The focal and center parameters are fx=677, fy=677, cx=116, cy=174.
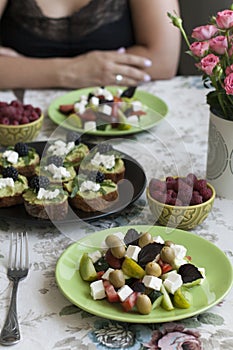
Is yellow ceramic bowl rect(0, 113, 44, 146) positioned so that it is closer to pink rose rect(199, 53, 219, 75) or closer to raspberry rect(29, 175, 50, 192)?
raspberry rect(29, 175, 50, 192)

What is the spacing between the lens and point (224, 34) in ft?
4.24

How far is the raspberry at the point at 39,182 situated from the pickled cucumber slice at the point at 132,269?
312 mm

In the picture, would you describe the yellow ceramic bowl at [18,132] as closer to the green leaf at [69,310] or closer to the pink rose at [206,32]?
the pink rose at [206,32]

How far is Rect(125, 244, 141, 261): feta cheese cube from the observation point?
43.2 inches

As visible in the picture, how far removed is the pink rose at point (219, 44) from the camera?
127cm

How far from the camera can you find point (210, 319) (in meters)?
1.05

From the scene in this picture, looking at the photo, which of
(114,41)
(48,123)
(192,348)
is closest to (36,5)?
(114,41)

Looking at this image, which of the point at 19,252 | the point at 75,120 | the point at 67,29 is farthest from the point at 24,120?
the point at 67,29

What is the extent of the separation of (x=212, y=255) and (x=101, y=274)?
20 cm

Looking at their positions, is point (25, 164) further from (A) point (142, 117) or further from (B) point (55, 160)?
(A) point (142, 117)

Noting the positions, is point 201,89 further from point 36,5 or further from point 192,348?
point 192,348

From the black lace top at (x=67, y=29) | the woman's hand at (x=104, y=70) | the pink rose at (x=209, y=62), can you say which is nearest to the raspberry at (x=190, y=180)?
the pink rose at (x=209, y=62)

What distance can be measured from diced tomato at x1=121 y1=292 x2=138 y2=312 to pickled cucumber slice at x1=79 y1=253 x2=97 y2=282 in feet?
0.30

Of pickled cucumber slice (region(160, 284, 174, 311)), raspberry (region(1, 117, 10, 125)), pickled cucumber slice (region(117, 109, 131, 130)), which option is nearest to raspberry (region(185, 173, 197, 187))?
pickled cucumber slice (region(160, 284, 174, 311))
